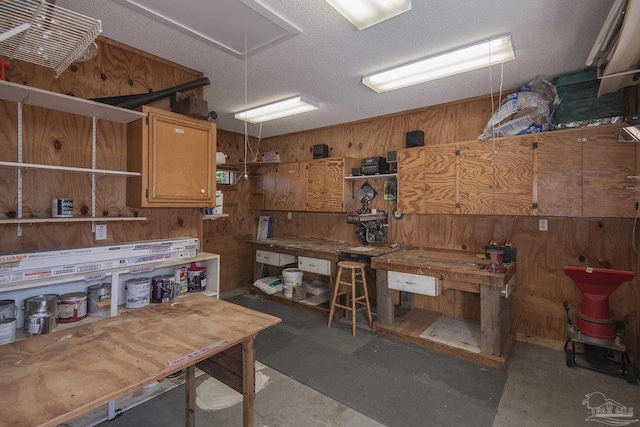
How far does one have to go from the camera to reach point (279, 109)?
367cm

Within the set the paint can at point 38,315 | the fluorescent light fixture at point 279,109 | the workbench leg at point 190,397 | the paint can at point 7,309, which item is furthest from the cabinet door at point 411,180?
the paint can at point 7,309

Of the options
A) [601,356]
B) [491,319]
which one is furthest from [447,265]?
[601,356]

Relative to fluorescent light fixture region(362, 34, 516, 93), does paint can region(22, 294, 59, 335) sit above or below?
below

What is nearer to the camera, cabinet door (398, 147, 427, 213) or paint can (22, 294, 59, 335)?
paint can (22, 294, 59, 335)

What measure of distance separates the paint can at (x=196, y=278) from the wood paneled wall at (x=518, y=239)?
251cm

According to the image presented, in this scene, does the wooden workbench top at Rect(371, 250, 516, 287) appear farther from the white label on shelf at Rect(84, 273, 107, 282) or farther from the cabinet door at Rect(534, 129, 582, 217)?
the white label on shelf at Rect(84, 273, 107, 282)

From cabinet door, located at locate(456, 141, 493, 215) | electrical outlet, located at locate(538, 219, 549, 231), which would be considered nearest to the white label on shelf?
cabinet door, located at locate(456, 141, 493, 215)

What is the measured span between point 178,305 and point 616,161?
351 centimetres

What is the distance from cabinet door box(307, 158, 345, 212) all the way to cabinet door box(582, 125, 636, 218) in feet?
8.56

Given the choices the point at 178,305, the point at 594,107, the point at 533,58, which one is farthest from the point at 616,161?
the point at 178,305

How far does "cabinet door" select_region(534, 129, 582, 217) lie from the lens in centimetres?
258

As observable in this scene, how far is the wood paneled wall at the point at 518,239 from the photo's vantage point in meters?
2.75

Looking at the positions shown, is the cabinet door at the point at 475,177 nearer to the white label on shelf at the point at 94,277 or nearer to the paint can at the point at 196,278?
the paint can at the point at 196,278

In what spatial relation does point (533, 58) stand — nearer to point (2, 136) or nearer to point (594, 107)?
point (594, 107)
